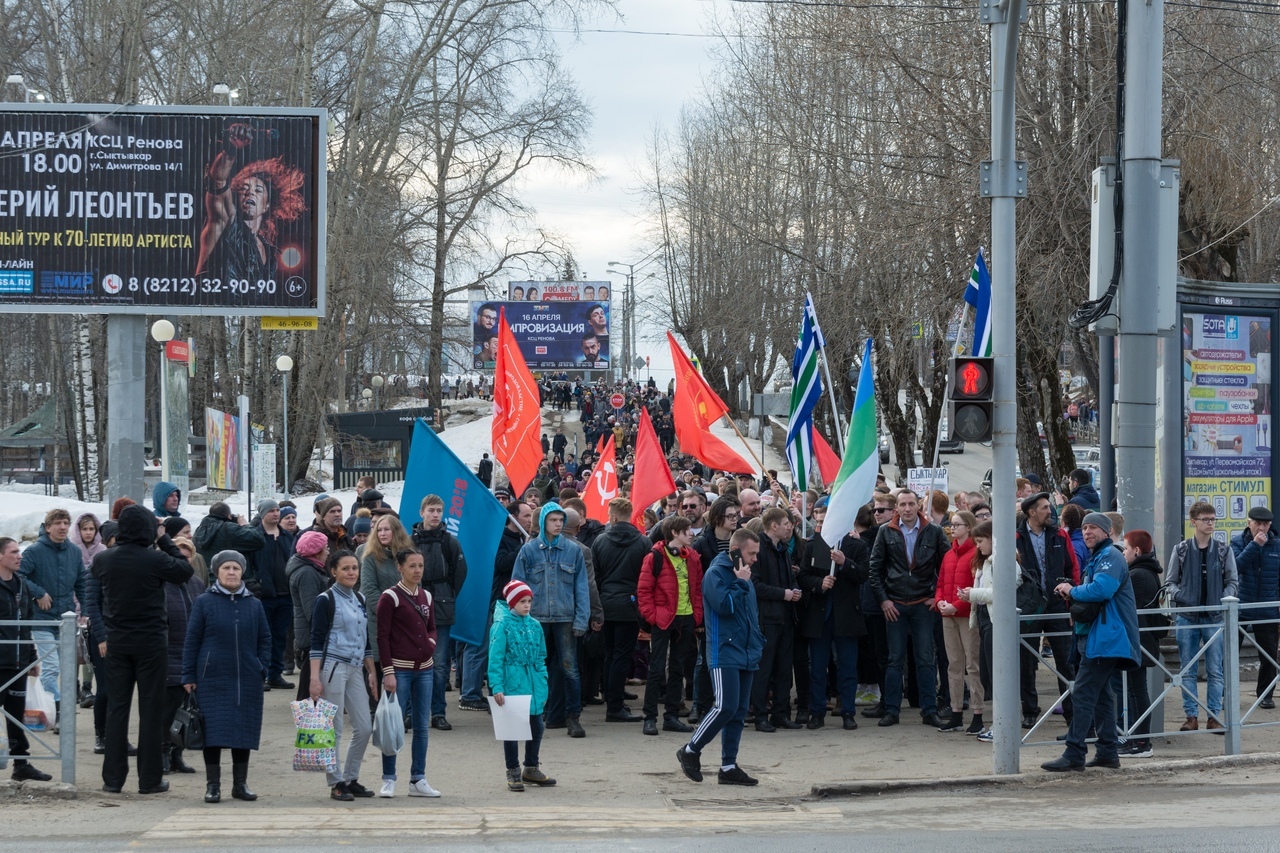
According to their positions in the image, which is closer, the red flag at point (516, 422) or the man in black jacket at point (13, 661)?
the man in black jacket at point (13, 661)

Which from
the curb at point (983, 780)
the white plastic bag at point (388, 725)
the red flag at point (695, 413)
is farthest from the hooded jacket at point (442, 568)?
the red flag at point (695, 413)

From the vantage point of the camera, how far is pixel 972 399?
9805 millimetres

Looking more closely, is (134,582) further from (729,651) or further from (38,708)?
(729,651)

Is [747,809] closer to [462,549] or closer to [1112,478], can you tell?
[462,549]

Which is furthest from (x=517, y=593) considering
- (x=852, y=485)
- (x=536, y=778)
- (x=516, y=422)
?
(x=516, y=422)

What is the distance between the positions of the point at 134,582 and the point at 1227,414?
32.7 feet

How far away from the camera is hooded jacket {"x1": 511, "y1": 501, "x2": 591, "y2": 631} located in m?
11.7

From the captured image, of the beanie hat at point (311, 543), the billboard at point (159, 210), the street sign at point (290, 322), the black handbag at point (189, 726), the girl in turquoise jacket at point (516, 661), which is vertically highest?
the billboard at point (159, 210)

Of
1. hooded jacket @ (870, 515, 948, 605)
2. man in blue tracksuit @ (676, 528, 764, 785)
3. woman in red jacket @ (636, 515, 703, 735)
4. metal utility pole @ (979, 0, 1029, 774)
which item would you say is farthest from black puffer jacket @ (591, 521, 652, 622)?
metal utility pole @ (979, 0, 1029, 774)

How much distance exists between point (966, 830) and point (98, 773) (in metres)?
5.83

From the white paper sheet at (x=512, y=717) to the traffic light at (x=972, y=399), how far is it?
3.37 metres

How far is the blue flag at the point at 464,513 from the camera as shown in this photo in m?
11.8

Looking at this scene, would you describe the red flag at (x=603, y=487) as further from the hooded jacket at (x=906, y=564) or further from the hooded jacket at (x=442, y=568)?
the hooded jacket at (x=906, y=564)

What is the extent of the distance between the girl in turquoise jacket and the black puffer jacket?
2762 mm
